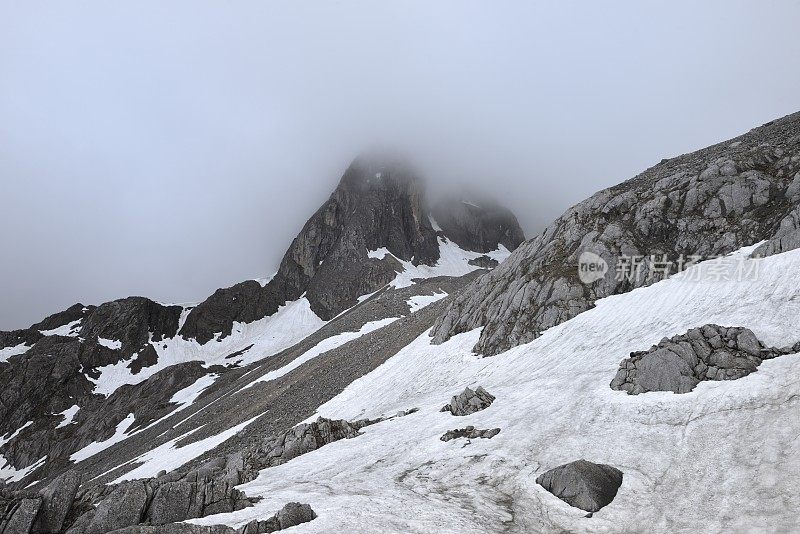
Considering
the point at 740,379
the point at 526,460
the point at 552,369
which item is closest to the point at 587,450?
the point at 526,460

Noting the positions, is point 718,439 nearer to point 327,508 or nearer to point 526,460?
point 526,460

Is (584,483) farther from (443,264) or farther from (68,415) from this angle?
(443,264)

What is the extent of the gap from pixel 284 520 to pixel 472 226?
594ft

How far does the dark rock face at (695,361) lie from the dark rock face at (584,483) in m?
5.00

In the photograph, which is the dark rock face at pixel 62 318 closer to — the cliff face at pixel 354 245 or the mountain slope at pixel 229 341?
the mountain slope at pixel 229 341

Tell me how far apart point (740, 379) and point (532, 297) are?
16667 mm

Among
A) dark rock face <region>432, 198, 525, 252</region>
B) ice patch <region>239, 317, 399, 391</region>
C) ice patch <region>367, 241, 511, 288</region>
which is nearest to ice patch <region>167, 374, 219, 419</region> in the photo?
ice patch <region>239, 317, 399, 391</region>

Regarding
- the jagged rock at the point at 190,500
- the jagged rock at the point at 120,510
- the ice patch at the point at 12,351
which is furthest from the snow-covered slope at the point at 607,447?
the ice patch at the point at 12,351

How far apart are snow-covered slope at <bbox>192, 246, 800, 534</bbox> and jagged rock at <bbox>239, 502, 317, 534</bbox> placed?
42 cm

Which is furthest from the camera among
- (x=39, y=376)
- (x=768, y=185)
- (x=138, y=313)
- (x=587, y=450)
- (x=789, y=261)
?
(x=138, y=313)

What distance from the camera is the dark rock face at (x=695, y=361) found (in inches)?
597

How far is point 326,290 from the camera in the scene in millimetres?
136875

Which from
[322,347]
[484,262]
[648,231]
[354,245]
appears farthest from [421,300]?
[484,262]

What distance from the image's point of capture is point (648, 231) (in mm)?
30438
